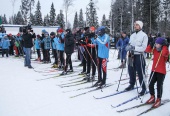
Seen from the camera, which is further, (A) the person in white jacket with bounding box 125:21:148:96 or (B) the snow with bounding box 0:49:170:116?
(A) the person in white jacket with bounding box 125:21:148:96

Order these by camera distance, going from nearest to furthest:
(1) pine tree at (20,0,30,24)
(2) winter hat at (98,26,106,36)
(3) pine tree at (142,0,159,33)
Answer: (2) winter hat at (98,26,106,36)
(3) pine tree at (142,0,159,33)
(1) pine tree at (20,0,30,24)

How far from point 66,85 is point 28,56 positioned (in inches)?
174

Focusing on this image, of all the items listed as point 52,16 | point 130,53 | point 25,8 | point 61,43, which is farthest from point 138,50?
point 52,16

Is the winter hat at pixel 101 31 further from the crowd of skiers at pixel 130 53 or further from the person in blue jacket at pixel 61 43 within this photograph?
the person in blue jacket at pixel 61 43

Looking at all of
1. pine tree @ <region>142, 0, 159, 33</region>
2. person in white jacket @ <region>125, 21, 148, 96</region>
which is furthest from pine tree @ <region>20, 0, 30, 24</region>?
person in white jacket @ <region>125, 21, 148, 96</region>

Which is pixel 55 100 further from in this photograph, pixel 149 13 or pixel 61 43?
pixel 149 13

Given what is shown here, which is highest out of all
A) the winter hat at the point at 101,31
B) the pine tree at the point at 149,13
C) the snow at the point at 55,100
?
the pine tree at the point at 149,13

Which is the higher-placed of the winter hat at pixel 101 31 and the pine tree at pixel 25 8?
the pine tree at pixel 25 8

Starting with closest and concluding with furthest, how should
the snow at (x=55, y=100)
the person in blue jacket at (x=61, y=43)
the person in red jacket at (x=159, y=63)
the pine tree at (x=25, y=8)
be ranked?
the snow at (x=55, y=100), the person in red jacket at (x=159, y=63), the person in blue jacket at (x=61, y=43), the pine tree at (x=25, y=8)

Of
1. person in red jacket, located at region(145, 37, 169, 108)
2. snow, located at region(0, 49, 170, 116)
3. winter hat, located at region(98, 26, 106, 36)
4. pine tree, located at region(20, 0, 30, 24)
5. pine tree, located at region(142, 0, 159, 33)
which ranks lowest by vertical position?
snow, located at region(0, 49, 170, 116)

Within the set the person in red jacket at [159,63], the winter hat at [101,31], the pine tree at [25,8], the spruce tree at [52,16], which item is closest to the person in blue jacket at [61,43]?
the winter hat at [101,31]

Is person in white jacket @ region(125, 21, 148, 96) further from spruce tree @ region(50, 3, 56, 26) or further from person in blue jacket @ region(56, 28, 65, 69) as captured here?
spruce tree @ region(50, 3, 56, 26)

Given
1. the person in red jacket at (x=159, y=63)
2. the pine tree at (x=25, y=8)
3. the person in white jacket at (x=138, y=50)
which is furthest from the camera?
the pine tree at (x=25, y=8)

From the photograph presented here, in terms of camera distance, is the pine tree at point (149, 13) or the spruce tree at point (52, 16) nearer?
the pine tree at point (149, 13)
